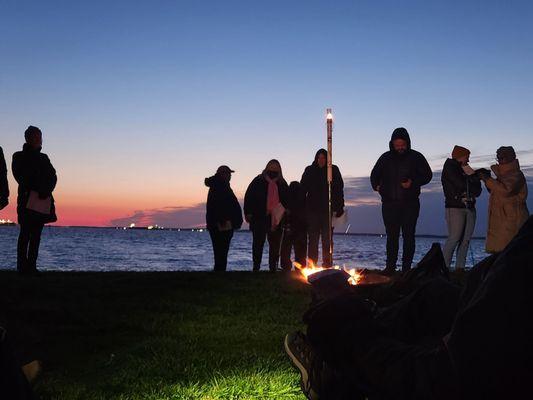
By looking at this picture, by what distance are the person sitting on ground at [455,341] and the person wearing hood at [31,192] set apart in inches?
379

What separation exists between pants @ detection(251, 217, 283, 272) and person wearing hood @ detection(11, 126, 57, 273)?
15.2ft

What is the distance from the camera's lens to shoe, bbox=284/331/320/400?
2.92 metres

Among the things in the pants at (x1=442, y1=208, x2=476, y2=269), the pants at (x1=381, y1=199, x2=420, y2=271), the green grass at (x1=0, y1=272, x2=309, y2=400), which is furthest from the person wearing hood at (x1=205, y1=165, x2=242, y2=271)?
the pants at (x1=442, y1=208, x2=476, y2=269)

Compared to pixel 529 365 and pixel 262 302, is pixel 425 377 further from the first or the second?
pixel 262 302

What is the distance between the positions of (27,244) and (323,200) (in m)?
6.13

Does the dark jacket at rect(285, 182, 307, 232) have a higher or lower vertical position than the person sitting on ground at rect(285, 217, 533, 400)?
higher

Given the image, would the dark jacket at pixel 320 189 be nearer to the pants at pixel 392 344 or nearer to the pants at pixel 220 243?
the pants at pixel 220 243

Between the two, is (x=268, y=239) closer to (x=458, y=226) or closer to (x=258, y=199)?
(x=258, y=199)

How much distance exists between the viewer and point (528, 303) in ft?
5.23

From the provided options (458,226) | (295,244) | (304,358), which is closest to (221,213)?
(295,244)

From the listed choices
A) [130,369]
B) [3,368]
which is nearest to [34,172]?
[130,369]

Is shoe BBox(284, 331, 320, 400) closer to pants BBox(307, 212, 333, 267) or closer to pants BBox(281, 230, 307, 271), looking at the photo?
pants BBox(307, 212, 333, 267)

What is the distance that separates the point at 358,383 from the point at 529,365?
32.8 inches

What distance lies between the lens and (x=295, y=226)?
14.5m
